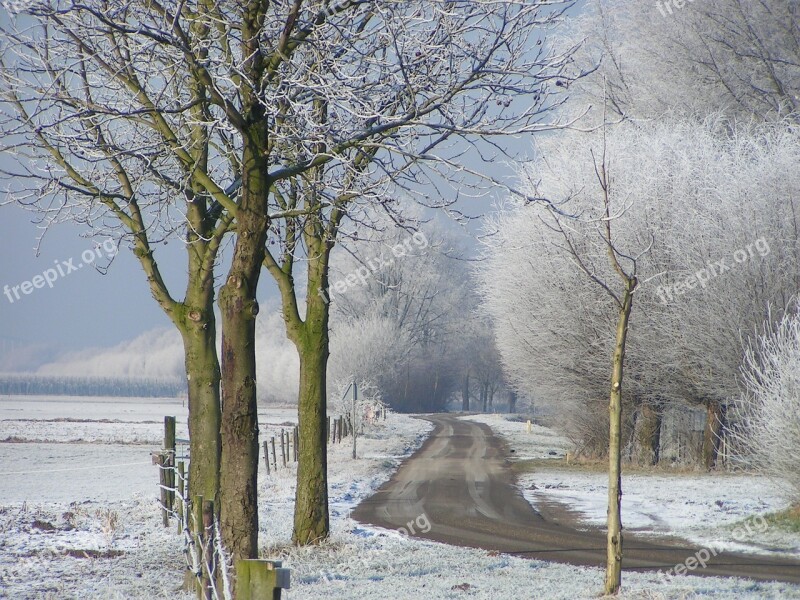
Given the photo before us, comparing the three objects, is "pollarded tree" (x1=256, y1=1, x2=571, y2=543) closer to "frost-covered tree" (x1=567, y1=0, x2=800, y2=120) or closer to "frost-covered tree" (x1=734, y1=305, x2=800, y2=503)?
"frost-covered tree" (x1=734, y1=305, x2=800, y2=503)

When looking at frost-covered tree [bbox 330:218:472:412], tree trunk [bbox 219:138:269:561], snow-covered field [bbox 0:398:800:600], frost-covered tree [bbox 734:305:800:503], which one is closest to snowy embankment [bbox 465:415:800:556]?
frost-covered tree [bbox 734:305:800:503]

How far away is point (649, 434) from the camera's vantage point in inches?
1160

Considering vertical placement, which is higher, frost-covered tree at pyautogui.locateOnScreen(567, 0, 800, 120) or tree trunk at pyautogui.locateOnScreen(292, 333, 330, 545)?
frost-covered tree at pyautogui.locateOnScreen(567, 0, 800, 120)

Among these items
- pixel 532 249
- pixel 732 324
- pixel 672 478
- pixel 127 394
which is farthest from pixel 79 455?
pixel 127 394

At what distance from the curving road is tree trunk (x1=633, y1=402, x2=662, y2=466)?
5.09 meters

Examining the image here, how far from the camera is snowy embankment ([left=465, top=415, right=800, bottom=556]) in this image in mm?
14508

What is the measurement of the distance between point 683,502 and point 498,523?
199 inches

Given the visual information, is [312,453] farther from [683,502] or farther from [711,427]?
[711,427]

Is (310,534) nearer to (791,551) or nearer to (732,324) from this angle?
(791,551)

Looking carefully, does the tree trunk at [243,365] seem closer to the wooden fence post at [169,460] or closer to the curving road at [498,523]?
the curving road at [498,523]

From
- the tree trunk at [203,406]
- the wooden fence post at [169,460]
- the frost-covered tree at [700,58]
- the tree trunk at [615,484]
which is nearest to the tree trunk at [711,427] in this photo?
the frost-covered tree at [700,58]

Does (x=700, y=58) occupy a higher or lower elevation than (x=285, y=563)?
higher

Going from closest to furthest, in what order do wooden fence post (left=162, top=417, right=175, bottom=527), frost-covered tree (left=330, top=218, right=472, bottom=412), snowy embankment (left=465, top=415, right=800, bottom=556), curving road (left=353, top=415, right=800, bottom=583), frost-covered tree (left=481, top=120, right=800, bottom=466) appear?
1. curving road (left=353, top=415, right=800, bottom=583)
2. snowy embankment (left=465, top=415, right=800, bottom=556)
3. wooden fence post (left=162, top=417, right=175, bottom=527)
4. frost-covered tree (left=481, top=120, right=800, bottom=466)
5. frost-covered tree (left=330, top=218, right=472, bottom=412)

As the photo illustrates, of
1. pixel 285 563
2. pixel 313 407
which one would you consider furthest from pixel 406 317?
pixel 285 563
